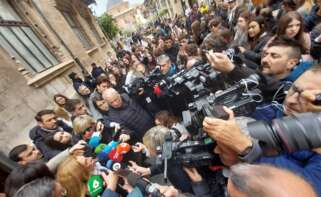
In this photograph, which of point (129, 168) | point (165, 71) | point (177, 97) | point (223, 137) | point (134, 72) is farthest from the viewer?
point (134, 72)

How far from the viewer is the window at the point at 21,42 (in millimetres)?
4668

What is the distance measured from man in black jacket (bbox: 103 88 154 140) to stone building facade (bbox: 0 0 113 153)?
2.43 meters

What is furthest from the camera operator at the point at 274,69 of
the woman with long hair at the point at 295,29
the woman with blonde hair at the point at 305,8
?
the woman with blonde hair at the point at 305,8

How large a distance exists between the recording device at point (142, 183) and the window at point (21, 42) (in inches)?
187

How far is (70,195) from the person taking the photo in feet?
4.57

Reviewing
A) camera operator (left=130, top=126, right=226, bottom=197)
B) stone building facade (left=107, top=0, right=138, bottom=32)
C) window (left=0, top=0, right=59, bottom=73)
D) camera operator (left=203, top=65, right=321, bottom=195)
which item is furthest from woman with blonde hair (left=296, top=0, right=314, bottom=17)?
stone building facade (left=107, top=0, right=138, bottom=32)

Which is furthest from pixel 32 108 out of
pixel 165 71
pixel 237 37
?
pixel 237 37

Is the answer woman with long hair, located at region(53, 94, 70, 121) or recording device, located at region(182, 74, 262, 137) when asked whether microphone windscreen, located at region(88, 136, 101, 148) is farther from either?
woman with long hair, located at region(53, 94, 70, 121)

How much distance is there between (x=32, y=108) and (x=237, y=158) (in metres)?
4.85

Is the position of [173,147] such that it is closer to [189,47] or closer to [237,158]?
[237,158]

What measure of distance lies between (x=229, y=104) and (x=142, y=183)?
0.88 m

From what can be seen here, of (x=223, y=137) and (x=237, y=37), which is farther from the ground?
(x=223, y=137)

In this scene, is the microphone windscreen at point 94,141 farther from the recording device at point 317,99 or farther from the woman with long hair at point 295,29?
the woman with long hair at point 295,29

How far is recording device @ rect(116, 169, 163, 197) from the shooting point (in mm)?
1327
